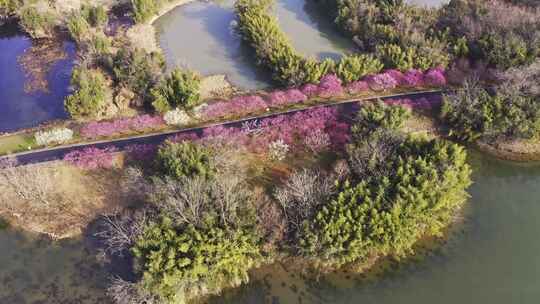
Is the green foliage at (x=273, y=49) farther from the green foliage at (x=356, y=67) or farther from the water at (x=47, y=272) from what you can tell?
the water at (x=47, y=272)

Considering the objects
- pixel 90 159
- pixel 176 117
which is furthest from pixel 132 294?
pixel 176 117

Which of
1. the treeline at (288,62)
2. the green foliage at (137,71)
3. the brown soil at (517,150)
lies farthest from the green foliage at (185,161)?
the brown soil at (517,150)

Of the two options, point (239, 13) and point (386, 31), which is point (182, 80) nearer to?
point (239, 13)

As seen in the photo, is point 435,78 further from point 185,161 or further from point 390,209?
point 185,161

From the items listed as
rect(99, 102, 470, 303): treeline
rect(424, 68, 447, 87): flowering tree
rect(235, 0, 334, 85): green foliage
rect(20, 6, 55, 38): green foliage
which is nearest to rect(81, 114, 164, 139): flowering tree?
rect(99, 102, 470, 303): treeline

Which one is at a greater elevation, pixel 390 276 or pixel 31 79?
pixel 31 79

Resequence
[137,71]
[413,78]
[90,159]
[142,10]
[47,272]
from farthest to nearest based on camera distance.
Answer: [142,10], [413,78], [137,71], [90,159], [47,272]

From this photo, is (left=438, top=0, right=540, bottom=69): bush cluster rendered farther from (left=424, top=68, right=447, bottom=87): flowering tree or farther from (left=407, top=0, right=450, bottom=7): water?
(left=407, top=0, right=450, bottom=7): water
